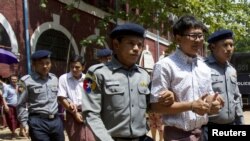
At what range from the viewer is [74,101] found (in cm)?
550

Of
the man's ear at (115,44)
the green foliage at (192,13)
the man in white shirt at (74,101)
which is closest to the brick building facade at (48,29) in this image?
the green foliage at (192,13)

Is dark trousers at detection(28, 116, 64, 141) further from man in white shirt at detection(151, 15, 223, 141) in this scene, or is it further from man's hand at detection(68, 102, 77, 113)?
man in white shirt at detection(151, 15, 223, 141)

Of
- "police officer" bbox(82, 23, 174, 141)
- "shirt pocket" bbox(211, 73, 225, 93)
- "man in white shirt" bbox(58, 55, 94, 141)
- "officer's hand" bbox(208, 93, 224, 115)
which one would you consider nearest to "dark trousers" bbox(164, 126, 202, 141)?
"police officer" bbox(82, 23, 174, 141)

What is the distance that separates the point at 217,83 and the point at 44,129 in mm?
2292

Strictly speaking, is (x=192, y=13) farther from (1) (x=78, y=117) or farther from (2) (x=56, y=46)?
(1) (x=78, y=117)

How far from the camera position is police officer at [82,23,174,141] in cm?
297

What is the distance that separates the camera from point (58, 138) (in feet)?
17.6

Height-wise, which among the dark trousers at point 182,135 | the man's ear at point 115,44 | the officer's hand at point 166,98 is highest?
the man's ear at point 115,44

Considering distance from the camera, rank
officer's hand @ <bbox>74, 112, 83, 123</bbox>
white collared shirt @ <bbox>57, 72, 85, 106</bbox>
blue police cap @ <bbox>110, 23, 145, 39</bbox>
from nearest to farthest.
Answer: blue police cap @ <bbox>110, 23, 145, 39</bbox> → officer's hand @ <bbox>74, 112, 83, 123</bbox> → white collared shirt @ <bbox>57, 72, 85, 106</bbox>

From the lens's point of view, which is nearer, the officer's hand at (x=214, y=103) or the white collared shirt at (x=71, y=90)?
the officer's hand at (x=214, y=103)

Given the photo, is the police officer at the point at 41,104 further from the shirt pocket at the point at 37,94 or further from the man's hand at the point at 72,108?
the man's hand at the point at 72,108

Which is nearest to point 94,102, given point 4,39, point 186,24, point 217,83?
point 186,24

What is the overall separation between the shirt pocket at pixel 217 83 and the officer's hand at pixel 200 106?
1.30m

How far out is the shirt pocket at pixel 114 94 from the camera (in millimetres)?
2994
